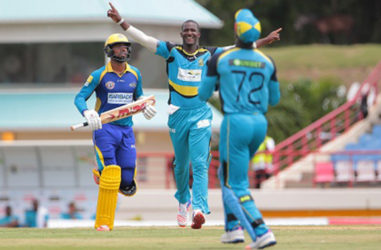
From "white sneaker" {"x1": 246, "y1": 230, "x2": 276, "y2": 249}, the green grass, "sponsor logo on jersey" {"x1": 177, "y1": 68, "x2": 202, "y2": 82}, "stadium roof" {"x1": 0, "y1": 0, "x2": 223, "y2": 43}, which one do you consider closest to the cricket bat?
"sponsor logo on jersey" {"x1": 177, "y1": 68, "x2": 202, "y2": 82}

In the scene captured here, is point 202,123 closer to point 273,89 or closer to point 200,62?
point 200,62

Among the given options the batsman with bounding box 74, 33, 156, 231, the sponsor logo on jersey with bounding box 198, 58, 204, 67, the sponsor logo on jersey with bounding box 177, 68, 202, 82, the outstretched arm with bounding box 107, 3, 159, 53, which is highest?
the outstretched arm with bounding box 107, 3, 159, 53

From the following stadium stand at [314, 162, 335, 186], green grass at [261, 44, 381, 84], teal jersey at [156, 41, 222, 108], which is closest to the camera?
teal jersey at [156, 41, 222, 108]

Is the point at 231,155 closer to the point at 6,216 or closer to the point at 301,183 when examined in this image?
the point at 6,216

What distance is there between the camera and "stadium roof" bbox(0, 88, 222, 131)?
3077cm

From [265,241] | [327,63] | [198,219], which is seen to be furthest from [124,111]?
[327,63]

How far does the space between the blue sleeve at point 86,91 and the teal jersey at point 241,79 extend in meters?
3.00

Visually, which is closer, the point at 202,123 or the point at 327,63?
the point at 202,123

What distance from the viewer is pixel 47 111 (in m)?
31.3

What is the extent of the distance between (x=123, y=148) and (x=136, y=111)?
0.49m

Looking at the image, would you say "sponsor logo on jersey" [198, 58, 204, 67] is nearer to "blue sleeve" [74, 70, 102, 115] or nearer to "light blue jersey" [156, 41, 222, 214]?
"light blue jersey" [156, 41, 222, 214]

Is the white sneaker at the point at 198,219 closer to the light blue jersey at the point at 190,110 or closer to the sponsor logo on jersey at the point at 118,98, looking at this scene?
the light blue jersey at the point at 190,110

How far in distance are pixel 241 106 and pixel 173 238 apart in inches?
82.3

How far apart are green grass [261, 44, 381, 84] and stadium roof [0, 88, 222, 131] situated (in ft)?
39.5
